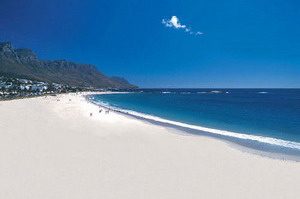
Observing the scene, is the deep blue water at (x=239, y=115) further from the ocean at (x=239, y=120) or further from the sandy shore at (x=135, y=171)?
the sandy shore at (x=135, y=171)

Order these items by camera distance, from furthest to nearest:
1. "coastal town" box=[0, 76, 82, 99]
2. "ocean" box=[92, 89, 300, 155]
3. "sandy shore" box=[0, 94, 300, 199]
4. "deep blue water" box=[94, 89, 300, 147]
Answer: "coastal town" box=[0, 76, 82, 99] → "deep blue water" box=[94, 89, 300, 147] → "ocean" box=[92, 89, 300, 155] → "sandy shore" box=[0, 94, 300, 199]

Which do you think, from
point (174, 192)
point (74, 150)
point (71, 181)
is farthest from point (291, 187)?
point (74, 150)

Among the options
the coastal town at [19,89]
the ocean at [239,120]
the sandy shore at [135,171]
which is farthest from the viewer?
the coastal town at [19,89]

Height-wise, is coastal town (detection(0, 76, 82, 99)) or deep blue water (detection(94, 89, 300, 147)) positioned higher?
coastal town (detection(0, 76, 82, 99))

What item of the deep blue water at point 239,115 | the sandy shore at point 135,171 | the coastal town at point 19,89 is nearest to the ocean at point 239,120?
the deep blue water at point 239,115

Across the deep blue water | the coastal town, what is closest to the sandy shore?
the deep blue water

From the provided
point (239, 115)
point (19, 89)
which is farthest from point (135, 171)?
point (19, 89)

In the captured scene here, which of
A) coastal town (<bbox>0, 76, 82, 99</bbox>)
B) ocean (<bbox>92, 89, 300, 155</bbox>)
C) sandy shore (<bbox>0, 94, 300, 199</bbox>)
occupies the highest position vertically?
coastal town (<bbox>0, 76, 82, 99</bbox>)

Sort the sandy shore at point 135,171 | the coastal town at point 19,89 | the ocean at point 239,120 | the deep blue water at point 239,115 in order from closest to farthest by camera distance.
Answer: the sandy shore at point 135,171
the ocean at point 239,120
the deep blue water at point 239,115
the coastal town at point 19,89

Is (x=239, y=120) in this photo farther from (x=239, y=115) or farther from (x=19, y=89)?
(x=19, y=89)

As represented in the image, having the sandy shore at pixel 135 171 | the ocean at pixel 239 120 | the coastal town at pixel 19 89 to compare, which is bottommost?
the ocean at pixel 239 120

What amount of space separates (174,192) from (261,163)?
7.38 m

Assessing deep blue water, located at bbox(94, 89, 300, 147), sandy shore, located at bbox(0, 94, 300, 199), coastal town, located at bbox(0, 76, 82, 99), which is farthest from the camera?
coastal town, located at bbox(0, 76, 82, 99)

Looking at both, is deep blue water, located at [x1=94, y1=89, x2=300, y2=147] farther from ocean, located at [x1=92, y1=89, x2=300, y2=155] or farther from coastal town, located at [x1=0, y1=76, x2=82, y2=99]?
coastal town, located at [x1=0, y1=76, x2=82, y2=99]
